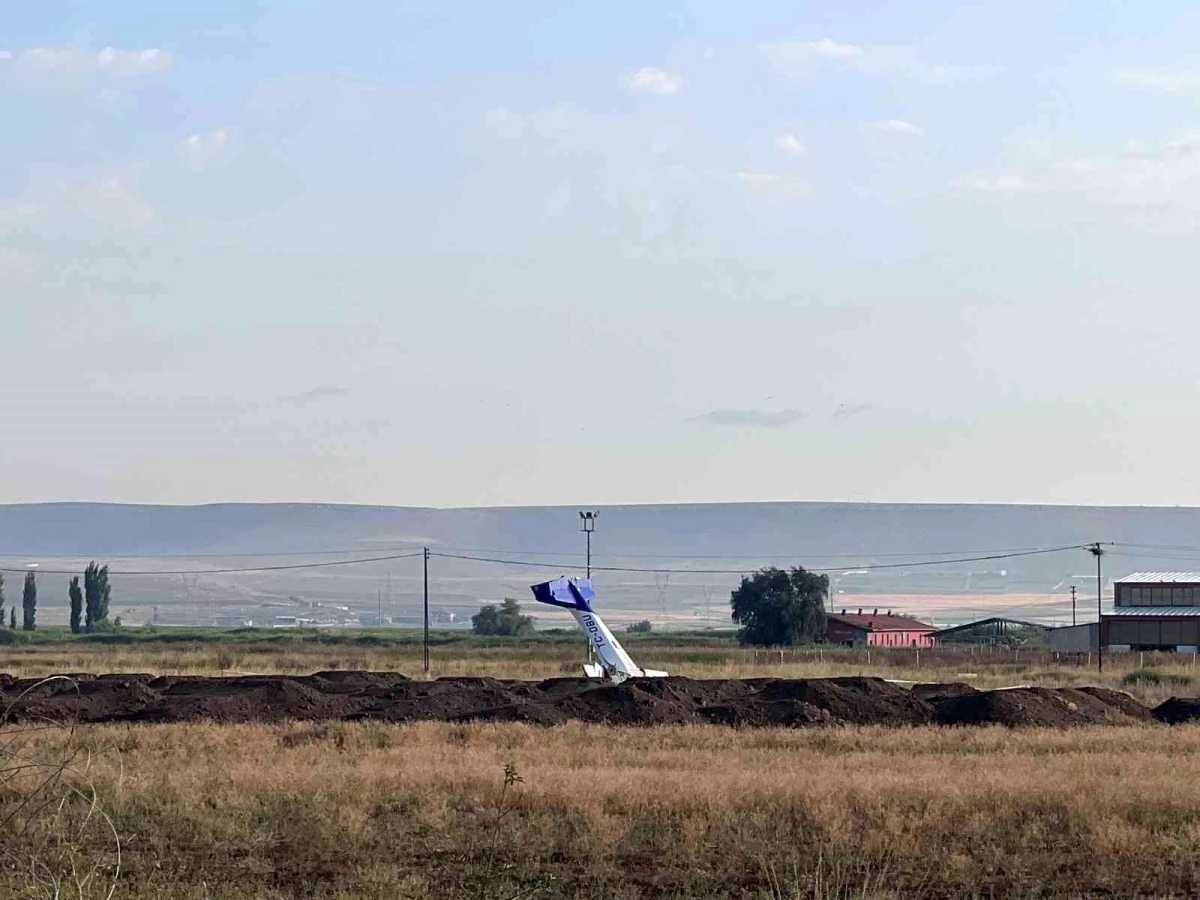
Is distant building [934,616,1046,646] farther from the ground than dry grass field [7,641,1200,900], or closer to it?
closer to it

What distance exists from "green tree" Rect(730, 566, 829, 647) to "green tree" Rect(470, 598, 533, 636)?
3469cm

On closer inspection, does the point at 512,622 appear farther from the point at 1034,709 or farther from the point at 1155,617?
the point at 1034,709

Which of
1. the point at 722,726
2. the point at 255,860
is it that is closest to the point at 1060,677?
the point at 722,726

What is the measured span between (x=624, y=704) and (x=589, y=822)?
710 inches

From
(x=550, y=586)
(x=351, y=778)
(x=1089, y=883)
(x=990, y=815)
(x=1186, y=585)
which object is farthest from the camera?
(x=1186, y=585)

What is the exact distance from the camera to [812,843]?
60.5 feet

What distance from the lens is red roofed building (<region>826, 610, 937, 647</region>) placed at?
400ft

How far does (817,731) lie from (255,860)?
1730cm

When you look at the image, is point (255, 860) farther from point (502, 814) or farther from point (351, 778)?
point (351, 778)

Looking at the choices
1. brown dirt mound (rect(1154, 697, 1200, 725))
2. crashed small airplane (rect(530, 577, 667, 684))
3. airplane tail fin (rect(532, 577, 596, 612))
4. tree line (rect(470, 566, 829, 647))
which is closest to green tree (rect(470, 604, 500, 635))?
tree line (rect(470, 566, 829, 647))

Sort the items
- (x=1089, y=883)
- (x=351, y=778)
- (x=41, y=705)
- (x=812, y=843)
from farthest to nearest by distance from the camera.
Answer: (x=41, y=705), (x=351, y=778), (x=812, y=843), (x=1089, y=883)

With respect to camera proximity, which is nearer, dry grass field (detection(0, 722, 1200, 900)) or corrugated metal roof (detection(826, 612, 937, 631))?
dry grass field (detection(0, 722, 1200, 900))

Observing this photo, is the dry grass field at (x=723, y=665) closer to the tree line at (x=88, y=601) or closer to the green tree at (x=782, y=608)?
the green tree at (x=782, y=608)

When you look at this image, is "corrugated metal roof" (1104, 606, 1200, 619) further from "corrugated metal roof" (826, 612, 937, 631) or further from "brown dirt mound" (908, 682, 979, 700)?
"brown dirt mound" (908, 682, 979, 700)
